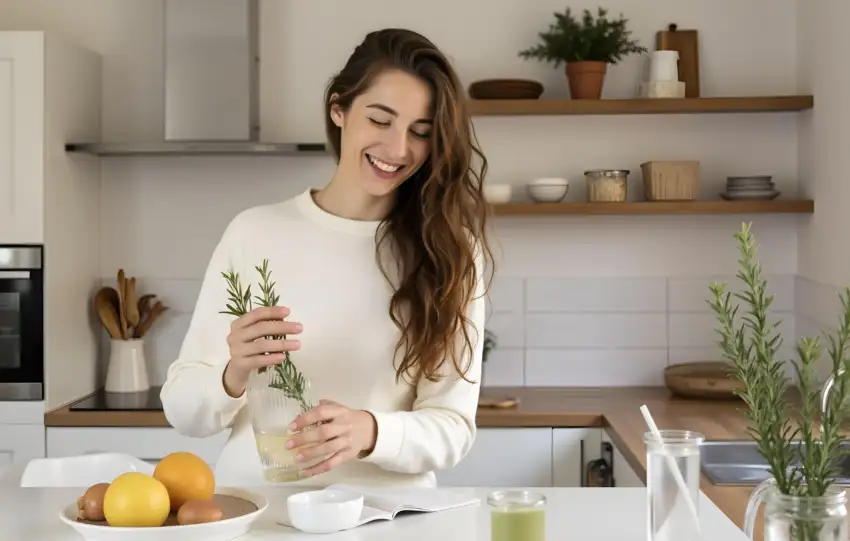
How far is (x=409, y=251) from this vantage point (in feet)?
6.63

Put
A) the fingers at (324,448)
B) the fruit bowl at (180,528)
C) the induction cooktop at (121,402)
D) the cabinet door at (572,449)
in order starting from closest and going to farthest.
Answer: the fruit bowl at (180,528)
the fingers at (324,448)
the cabinet door at (572,449)
the induction cooktop at (121,402)

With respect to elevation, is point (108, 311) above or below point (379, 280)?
below

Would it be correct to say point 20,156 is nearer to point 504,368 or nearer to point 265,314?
point 504,368

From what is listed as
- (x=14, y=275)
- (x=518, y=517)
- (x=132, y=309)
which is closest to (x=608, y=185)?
(x=132, y=309)

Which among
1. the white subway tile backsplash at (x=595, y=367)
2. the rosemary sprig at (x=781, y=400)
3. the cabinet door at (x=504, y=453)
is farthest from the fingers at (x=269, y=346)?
the white subway tile backsplash at (x=595, y=367)

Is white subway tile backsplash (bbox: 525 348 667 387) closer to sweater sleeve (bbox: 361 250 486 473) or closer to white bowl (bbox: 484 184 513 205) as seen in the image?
white bowl (bbox: 484 184 513 205)

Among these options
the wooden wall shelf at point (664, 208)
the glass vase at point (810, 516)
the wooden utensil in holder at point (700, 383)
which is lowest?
the wooden utensil in holder at point (700, 383)

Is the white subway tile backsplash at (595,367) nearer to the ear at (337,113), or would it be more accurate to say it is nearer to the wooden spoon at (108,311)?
the wooden spoon at (108,311)

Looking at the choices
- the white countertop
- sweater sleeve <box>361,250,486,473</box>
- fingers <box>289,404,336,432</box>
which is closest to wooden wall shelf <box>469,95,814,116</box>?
sweater sleeve <box>361,250,486,473</box>

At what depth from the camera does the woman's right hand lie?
1577 mm

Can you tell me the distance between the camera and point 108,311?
379 centimetres

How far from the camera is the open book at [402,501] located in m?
1.56

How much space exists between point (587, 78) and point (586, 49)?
0.10 meters

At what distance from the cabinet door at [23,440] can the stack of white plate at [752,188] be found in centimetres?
227
